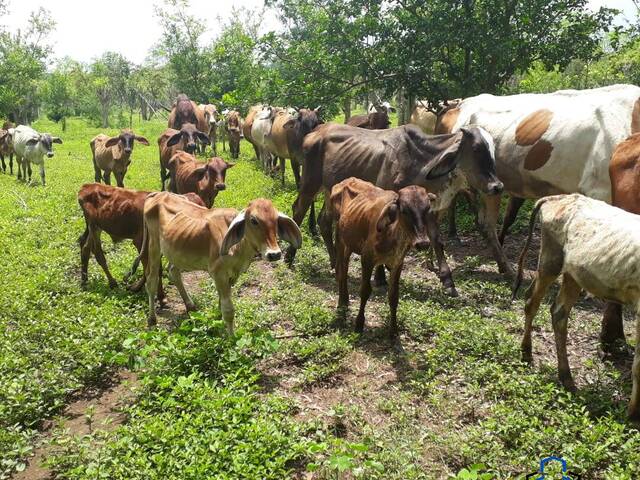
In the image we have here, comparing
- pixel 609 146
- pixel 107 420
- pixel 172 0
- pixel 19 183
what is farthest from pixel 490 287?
pixel 172 0

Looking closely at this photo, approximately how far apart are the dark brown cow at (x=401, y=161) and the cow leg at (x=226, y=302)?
2761 millimetres

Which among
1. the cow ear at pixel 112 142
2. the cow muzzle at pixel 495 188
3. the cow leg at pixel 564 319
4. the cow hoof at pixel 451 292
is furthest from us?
the cow ear at pixel 112 142

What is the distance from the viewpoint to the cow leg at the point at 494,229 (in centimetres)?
796

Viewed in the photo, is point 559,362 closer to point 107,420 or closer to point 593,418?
point 593,418

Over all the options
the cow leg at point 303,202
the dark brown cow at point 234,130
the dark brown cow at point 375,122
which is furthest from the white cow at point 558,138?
the dark brown cow at point 234,130

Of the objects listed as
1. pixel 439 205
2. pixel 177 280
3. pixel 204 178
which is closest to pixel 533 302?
pixel 439 205

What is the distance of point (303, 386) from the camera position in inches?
207

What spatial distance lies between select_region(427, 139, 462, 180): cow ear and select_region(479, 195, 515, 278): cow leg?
3.14 ft

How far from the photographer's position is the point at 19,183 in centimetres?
1656

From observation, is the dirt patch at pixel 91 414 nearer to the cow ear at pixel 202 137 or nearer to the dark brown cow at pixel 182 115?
the cow ear at pixel 202 137

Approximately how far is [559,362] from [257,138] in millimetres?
15229

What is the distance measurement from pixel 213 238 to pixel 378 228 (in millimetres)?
1813

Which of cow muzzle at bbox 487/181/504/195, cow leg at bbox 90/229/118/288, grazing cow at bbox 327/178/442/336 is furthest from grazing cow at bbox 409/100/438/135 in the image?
cow leg at bbox 90/229/118/288

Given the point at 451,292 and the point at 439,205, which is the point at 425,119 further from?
the point at 451,292
